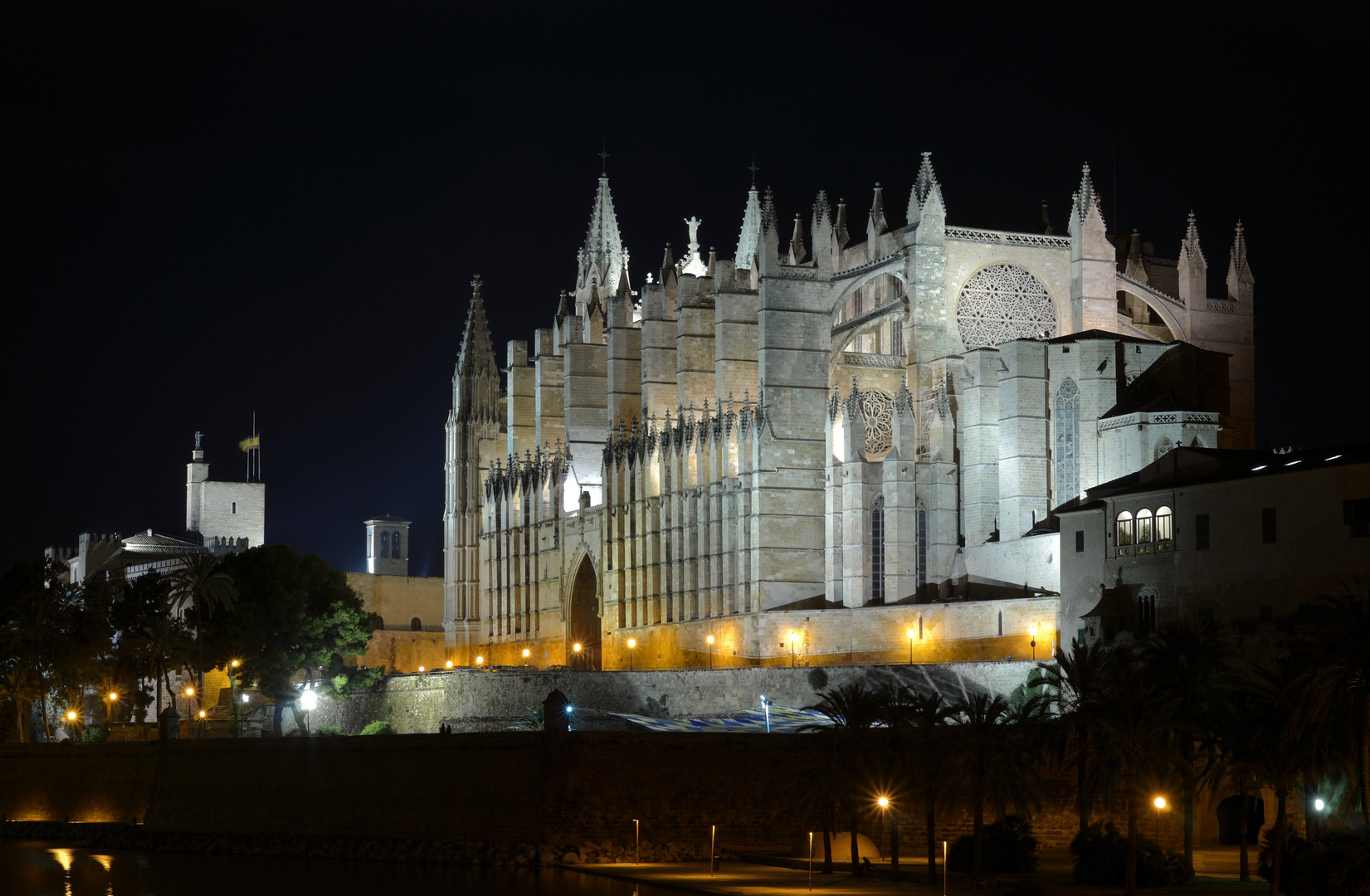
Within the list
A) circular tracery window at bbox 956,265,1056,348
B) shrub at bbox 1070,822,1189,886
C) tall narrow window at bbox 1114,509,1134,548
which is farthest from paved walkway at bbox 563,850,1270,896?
circular tracery window at bbox 956,265,1056,348

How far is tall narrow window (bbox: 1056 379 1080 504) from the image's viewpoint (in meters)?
56.0

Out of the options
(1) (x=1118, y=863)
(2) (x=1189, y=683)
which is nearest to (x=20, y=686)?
(1) (x=1118, y=863)

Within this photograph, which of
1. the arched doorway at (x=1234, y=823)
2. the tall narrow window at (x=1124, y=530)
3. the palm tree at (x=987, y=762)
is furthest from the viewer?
the tall narrow window at (x=1124, y=530)

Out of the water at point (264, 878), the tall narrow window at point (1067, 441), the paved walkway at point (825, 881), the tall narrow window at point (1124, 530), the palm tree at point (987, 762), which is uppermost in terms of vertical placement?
the tall narrow window at point (1067, 441)

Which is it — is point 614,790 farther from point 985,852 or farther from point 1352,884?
point 1352,884

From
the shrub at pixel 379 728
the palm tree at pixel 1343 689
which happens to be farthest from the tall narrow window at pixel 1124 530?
the shrub at pixel 379 728

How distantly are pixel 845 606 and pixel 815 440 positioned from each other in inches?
212

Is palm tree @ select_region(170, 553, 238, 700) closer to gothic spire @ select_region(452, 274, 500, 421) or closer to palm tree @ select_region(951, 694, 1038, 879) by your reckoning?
gothic spire @ select_region(452, 274, 500, 421)

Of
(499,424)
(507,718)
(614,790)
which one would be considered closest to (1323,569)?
(614,790)

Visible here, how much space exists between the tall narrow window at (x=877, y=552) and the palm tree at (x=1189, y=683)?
59.2 feet

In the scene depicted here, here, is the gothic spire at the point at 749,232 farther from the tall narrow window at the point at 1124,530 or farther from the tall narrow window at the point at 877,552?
the tall narrow window at the point at 1124,530

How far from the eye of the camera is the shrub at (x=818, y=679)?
52.1 m

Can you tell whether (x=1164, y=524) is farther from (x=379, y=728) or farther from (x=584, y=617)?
(x=584, y=617)

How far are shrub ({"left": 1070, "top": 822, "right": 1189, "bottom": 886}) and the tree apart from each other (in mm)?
32898
